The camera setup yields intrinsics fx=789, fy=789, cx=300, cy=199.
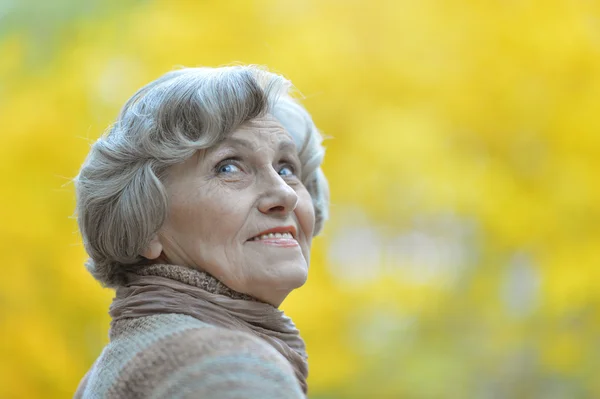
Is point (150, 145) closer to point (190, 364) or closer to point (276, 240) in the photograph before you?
point (276, 240)

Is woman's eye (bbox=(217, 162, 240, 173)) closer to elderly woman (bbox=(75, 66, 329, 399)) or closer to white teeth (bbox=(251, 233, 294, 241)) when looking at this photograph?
elderly woman (bbox=(75, 66, 329, 399))

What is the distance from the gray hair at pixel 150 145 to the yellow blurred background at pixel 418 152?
3259 mm

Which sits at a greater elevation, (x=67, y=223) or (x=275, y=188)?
(x=67, y=223)

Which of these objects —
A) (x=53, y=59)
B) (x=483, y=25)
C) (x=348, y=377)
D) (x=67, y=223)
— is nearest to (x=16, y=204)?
(x=67, y=223)

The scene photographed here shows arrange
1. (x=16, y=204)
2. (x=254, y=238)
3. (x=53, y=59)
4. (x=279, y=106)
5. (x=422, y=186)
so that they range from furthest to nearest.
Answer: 1. (x=422, y=186)
2. (x=53, y=59)
3. (x=16, y=204)
4. (x=279, y=106)
5. (x=254, y=238)

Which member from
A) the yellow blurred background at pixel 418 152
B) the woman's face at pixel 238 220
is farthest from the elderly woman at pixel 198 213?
the yellow blurred background at pixel 418 152

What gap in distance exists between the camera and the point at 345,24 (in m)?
5.89

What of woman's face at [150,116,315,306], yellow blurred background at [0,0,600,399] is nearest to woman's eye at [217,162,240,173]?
woman's face at [150,116,315,306]

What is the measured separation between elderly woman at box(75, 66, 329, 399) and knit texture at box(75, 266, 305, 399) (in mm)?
13

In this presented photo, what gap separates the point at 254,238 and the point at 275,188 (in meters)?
0.12

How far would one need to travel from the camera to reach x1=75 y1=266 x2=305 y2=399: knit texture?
1415 mm

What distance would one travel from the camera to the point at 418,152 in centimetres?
566

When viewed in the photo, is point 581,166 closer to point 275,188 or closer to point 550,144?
point 550,144

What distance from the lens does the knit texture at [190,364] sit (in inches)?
55.7
